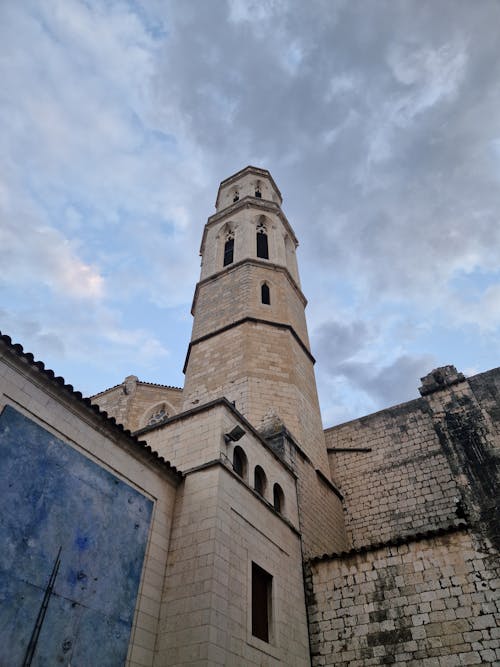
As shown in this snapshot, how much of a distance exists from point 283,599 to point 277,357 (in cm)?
738

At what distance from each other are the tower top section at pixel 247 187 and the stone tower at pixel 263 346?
267 centimetres

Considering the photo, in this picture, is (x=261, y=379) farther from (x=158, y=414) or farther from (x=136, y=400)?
(x=136, y=400)

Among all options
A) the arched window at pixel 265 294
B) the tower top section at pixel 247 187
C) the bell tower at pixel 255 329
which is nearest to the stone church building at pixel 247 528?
the bell tower at pixel 255 329

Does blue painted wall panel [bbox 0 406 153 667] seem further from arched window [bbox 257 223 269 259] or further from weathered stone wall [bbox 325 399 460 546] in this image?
arched window [bbox 257 223 269 259]

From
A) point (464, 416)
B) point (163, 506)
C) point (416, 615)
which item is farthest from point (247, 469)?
point (464, 416)

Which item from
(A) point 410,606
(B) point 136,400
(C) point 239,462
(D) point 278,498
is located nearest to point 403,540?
(A) point 410,606

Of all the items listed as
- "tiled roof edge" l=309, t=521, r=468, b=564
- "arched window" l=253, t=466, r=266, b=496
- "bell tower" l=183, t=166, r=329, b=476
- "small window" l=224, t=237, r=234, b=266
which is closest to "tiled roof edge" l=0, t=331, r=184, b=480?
"arched window" l=253, t=466, r=266, b=496

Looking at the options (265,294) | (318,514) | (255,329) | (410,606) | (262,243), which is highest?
(262,243)

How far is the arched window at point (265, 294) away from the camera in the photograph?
57.3 ft

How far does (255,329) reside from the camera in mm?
15734

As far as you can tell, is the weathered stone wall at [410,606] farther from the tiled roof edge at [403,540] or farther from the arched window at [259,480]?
the arched window at [259,480]

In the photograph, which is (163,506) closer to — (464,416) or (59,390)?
(59,390)

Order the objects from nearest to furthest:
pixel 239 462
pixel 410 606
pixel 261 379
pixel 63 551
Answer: pixel 63 551, pixel 410 606, pixel 239 462, pixel 261 379

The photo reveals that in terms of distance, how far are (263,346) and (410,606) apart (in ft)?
27.4
